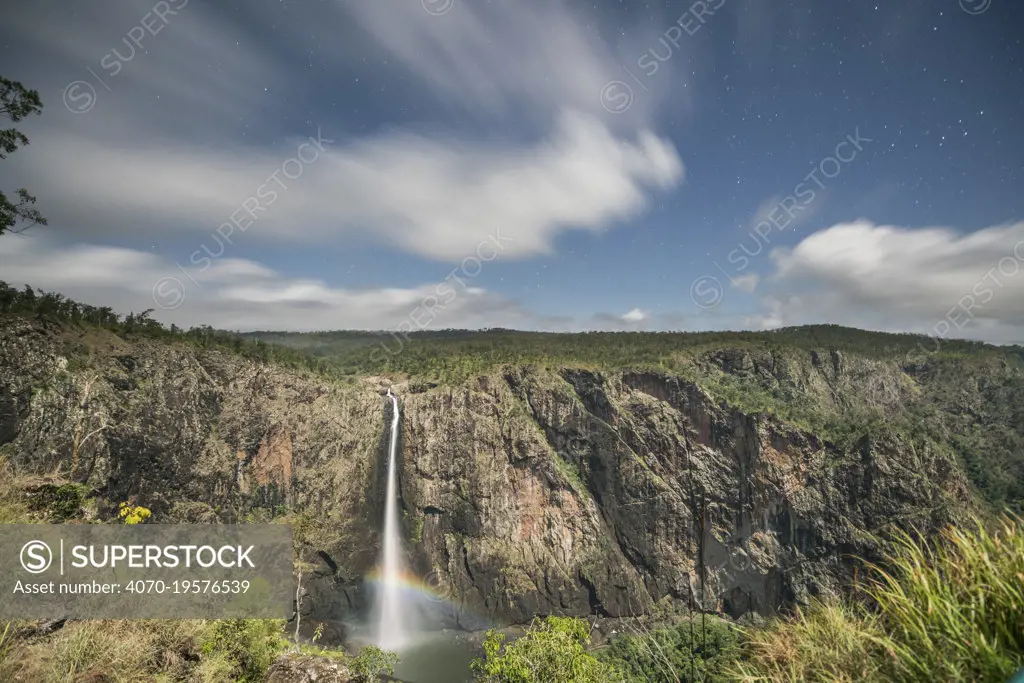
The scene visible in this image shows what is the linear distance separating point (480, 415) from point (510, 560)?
24.1 meters

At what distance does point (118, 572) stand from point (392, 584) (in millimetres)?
70059

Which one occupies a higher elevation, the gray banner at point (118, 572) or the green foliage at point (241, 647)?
the gray banner at point (118, 572)

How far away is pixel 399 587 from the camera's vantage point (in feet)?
227

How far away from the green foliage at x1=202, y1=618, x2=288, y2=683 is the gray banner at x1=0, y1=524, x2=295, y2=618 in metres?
0.24

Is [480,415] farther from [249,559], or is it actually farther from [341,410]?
[249,559]

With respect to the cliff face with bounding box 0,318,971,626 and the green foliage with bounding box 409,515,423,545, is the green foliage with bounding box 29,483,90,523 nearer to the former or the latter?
the cliff face with bounding box 0,318,971,626

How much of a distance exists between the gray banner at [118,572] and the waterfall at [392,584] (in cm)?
6255

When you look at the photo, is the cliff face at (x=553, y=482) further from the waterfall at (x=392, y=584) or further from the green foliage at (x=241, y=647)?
the green foliage at (x=241, y=647)

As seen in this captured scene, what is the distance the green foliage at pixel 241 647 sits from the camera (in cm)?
714

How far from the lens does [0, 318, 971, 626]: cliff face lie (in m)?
63.4

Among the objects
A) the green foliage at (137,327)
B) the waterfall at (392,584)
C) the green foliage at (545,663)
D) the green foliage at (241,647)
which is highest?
the green foliage at (137,327)

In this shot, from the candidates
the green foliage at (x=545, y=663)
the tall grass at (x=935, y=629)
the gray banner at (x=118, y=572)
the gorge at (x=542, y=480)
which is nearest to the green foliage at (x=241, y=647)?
the gray banner at (x=118, y=572)

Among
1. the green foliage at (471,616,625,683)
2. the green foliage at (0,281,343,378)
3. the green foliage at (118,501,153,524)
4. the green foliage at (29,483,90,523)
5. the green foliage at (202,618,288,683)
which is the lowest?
the green foliage at (471,616,625,683)

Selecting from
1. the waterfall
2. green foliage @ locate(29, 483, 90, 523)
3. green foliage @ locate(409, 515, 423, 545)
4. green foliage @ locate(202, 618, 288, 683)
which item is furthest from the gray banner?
green foliage @ locate(409, 515, 423, 545)
